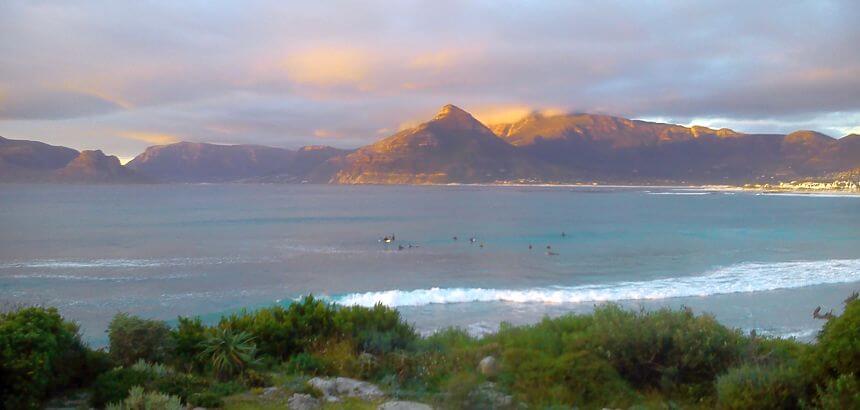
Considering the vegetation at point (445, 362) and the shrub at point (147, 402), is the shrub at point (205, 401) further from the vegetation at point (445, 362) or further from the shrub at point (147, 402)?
the shrub at point (147, 402)

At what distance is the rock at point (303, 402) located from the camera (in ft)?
21.1

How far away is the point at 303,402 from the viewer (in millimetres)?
6547

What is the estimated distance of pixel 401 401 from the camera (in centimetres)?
675

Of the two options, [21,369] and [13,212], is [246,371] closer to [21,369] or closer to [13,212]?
[21,369]

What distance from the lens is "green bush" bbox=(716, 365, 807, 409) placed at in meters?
5.76

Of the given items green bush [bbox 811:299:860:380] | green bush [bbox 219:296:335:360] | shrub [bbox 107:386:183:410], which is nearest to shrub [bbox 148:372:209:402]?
shrub [bbox 107:386:183:410]

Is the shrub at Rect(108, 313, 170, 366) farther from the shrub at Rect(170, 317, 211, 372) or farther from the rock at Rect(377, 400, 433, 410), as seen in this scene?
the rock at Rect(377, 400, 433, 410)

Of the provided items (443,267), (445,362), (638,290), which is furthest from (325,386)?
(443,267)

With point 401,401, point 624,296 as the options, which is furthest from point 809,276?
point 401,401

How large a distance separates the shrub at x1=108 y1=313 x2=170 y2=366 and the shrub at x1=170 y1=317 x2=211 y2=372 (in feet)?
0.56

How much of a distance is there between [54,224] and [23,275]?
3173 centimetres

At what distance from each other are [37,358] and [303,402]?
2.67m

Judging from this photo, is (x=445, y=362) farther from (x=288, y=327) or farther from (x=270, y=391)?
(x=288, y=327)

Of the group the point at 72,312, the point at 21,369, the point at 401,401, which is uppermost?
the point at 21,369
